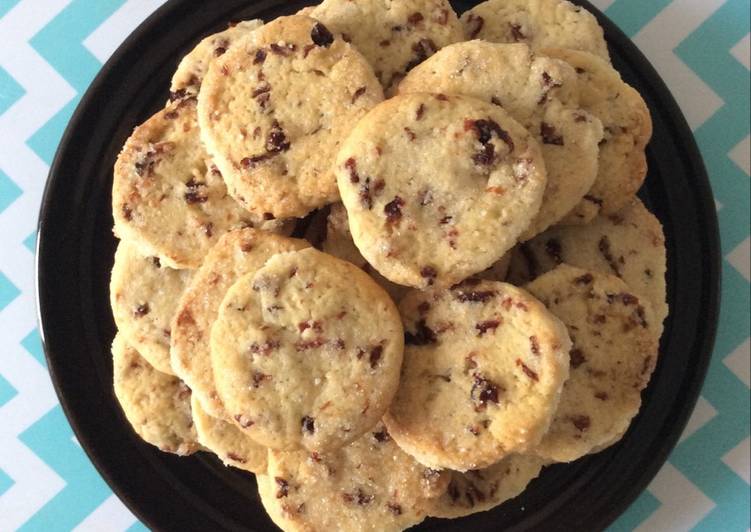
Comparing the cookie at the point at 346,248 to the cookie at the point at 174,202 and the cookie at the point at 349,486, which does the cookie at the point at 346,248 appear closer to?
the cookie at the point at 174,202

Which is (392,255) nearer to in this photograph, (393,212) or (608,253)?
(393,212)

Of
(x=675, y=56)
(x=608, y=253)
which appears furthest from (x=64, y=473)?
(x=675, y=56)

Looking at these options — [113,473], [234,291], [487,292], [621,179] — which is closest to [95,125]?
[234,291]

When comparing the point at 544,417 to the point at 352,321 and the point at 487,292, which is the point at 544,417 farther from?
the point at 352,321

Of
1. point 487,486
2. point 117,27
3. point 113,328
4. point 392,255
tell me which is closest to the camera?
point 392,255

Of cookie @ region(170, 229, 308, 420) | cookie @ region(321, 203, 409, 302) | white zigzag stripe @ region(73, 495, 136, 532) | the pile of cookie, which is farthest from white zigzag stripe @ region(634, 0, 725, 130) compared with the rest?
white zigzag stripe @ region(73, 495, 136, 532)

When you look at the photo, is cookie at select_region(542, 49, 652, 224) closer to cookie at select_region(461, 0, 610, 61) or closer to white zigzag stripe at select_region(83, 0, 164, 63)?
cookie at select_region(461, 0, 610, 61)
